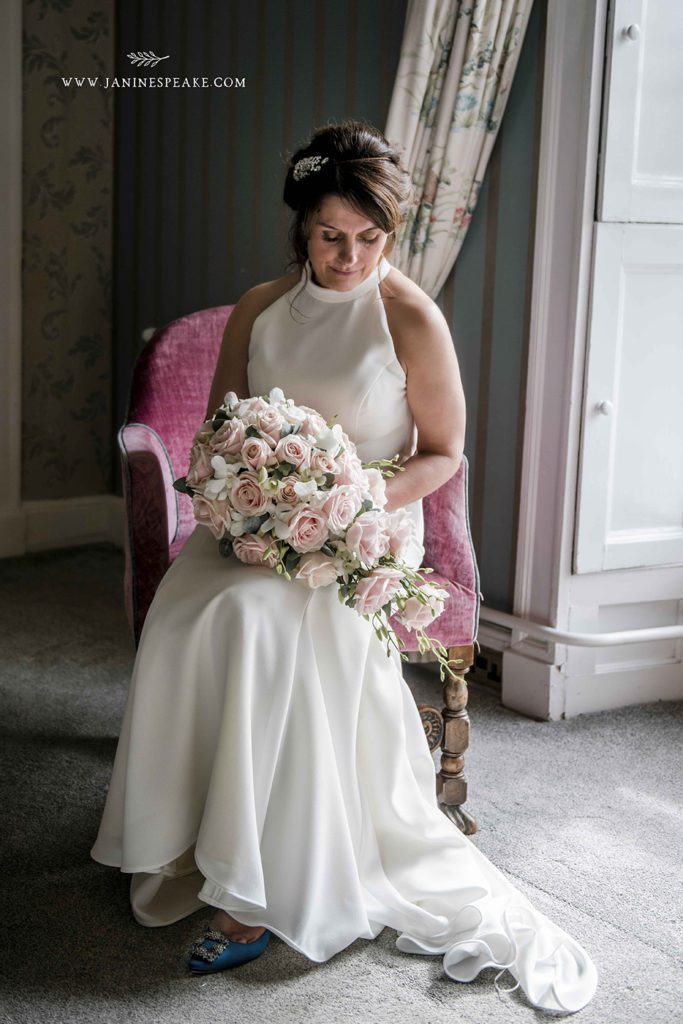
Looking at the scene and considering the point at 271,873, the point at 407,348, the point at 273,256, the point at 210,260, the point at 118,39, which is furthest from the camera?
the point at 118,39

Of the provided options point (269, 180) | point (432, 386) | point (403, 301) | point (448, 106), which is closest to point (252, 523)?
point (432, 386)

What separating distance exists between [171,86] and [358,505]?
2876 millimetres

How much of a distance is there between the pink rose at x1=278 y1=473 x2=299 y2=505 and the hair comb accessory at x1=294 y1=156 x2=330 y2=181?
0.67m

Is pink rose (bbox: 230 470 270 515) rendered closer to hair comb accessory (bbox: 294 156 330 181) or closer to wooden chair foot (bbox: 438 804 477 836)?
hair comb accessory (bbox: 294 156 330 181)

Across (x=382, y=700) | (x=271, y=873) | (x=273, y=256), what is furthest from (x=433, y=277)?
(x=271, y=873)

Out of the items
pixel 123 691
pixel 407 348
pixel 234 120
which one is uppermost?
pixel 234 120

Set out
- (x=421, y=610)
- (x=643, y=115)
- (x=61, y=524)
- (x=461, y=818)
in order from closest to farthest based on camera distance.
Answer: (x=421, y=610) → (x=461, y=818) → (x=643, y=115) → (x=61, y=524)

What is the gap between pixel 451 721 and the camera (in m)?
2.52

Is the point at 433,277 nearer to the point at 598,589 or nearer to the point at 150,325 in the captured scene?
the point at 598,589

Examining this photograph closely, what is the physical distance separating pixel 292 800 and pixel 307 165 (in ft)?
3.90

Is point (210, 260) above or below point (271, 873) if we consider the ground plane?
above

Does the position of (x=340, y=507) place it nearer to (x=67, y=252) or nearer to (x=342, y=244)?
(x=342, y=244)

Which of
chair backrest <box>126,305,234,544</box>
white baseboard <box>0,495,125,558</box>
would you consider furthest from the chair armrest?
white baseboard <box>0,495,125,558</box>

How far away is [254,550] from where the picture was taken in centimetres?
204
